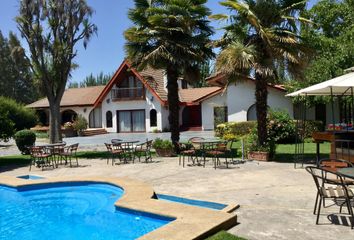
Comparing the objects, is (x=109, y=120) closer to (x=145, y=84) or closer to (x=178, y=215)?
(x=145, y=84)

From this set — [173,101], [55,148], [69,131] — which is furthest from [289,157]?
[69,131]

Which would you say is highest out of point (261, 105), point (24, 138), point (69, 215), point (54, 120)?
point (261, 105)

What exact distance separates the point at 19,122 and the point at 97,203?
23.6m

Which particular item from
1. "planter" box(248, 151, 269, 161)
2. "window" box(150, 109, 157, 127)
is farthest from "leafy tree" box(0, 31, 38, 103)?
"planter" box(248, 151, 269, 161)

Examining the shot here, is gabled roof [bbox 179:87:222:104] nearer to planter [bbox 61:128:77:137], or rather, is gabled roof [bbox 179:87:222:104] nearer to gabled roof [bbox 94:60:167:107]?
gabled roof [bbox 94:60:167:107]

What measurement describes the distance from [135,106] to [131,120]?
1498 millimetres

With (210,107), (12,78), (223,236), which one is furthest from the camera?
(12,78)

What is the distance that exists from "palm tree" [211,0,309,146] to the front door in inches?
858

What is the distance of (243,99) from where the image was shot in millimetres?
26859

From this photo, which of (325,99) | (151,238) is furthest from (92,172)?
(325,99)

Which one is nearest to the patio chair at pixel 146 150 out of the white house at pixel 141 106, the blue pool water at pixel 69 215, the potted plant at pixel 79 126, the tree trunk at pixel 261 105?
the tree trunk at pixel 261 105

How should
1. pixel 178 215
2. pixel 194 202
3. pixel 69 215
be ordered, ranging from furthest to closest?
pixel 69 215, pixel 194 202, pixel 178 215

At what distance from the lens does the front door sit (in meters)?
35.3

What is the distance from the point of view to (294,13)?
1357 centimetres
